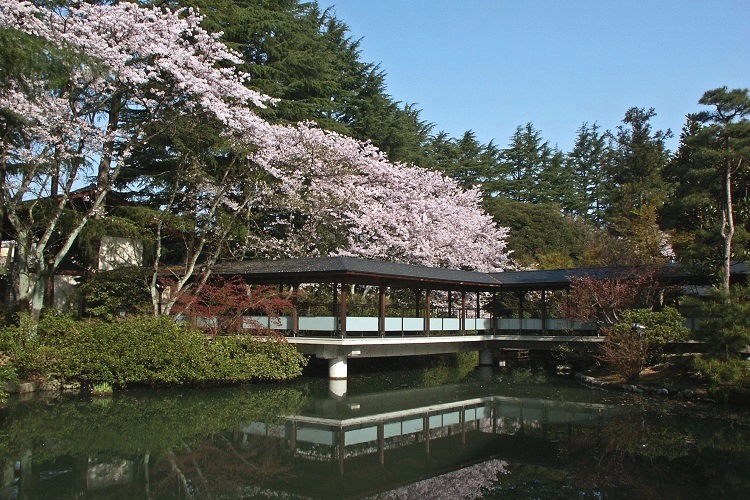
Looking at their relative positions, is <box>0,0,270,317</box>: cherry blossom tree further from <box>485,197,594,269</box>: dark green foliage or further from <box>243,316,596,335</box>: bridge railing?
<box>485,197,594,269</box>: dark green foliage

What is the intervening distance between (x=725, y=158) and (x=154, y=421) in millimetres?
15245

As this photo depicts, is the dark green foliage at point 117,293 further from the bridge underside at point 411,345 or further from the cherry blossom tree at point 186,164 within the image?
the bridge underside at point 411,345

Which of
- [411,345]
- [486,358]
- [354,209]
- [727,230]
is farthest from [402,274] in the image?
[727,230]

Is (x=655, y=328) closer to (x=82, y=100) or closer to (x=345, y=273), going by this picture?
→ (x=345, y=273)

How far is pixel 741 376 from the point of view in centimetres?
1352

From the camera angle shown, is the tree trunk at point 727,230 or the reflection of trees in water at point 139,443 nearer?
the reflection of trees in water at point 139,443

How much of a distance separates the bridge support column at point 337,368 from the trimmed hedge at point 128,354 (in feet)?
7.56

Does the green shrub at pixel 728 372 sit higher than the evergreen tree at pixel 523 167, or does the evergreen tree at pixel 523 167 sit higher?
the evergreen tree at pixel 523 167

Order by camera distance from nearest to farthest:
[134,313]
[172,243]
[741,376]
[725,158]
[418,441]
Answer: [418,441]
[741,376]
[725,158]
[134,313]
[172,243]

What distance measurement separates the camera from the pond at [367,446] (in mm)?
7930

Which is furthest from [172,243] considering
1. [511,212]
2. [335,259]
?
[511,212]

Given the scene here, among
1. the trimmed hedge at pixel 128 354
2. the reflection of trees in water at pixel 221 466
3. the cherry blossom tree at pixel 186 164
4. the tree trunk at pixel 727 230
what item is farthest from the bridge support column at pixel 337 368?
the tree trunk at pixel 727 230

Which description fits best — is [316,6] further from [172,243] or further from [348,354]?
[348,354]

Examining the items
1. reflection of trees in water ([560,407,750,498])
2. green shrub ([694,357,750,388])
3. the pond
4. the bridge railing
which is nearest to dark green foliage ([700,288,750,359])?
green shrub ([694,357,750,388])
